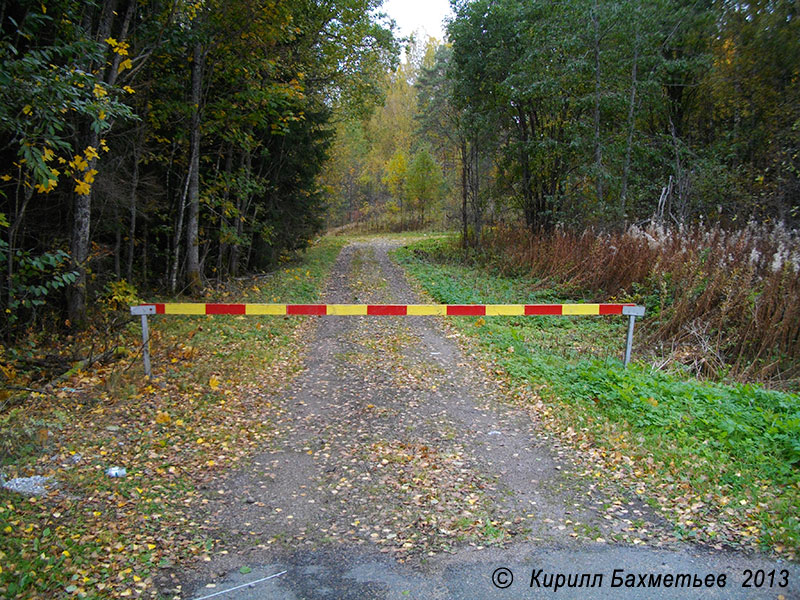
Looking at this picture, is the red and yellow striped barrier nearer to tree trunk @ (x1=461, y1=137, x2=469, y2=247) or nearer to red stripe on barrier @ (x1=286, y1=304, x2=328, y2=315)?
red stripe on barrier @ (x1=286, y1=304, x2=328, y2=315)

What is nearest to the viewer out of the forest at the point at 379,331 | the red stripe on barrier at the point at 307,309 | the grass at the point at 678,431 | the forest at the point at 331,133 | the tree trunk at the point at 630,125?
the forest at the point at 379,331

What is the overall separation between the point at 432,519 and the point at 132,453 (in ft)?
10.2

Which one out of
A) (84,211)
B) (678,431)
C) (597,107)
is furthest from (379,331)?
(597,107)

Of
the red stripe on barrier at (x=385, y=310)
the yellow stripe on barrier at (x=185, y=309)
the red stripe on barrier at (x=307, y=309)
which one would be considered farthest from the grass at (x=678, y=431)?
the yellow stripe on barrier at (x=185, y=309)

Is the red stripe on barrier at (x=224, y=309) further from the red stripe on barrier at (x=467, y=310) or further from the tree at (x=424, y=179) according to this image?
the tree at (x=424, y=179)

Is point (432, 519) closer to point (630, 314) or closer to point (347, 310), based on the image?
point (347, 310)

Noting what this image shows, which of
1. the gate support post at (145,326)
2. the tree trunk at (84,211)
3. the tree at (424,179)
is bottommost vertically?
the gate support post at (145,326)

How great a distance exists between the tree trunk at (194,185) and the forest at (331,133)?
0.05m

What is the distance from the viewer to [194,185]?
12352 mm

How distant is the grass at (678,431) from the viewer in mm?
4211

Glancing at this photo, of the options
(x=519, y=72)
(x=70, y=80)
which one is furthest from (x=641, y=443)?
(x=519, y=72)

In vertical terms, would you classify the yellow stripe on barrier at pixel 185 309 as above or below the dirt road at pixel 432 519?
above

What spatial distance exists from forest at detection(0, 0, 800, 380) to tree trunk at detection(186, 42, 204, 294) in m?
0.05

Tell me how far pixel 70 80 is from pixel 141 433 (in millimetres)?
3812
